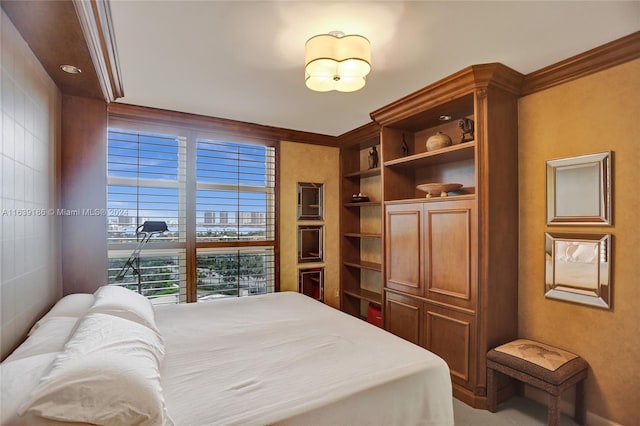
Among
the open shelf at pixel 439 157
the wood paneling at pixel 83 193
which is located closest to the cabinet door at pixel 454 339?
the open shelf at pixel 439 157

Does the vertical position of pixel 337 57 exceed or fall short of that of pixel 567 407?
it exceeds it

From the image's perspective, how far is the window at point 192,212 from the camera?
3.35m

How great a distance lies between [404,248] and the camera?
3.17 meters

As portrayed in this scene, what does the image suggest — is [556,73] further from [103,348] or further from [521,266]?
[103,348]

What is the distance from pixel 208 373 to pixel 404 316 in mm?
2134

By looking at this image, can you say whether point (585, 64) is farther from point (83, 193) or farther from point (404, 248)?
point (83, 193)

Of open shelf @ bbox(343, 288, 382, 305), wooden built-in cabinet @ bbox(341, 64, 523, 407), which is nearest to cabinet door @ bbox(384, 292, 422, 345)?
wooden built-in cabinet @ bbox(341, 64, 523, 407)

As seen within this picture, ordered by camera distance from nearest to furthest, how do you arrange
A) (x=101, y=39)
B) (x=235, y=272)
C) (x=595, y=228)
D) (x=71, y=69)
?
(x=101, y=39) < (x=71, y=69) < (x=595, y=228) < (x=235, y=272)

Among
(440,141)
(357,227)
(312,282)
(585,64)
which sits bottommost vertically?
(312,282)

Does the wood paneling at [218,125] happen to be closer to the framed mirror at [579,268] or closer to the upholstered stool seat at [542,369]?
the framed mirror at [579,268]

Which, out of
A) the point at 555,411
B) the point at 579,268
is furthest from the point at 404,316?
the point at 579,268

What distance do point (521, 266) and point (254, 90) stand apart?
9.06ft

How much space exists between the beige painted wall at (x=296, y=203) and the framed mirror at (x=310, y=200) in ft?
0.22

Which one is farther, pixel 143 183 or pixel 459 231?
pixel 143 183
